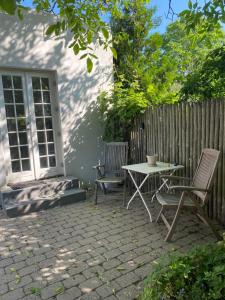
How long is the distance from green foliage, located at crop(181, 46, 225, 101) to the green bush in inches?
145

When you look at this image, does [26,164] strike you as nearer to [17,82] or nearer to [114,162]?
[17,82]

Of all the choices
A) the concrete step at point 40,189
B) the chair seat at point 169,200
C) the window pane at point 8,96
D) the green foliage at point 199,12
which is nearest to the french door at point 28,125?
the window pane at point 8,96

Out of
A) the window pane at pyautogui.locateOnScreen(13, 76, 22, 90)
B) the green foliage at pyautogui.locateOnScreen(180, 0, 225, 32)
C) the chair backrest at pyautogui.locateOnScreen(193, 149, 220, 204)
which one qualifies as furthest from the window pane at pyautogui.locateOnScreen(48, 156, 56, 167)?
the green foliage at pyautogui.locateOnScreen(180, 0, 225, 32)

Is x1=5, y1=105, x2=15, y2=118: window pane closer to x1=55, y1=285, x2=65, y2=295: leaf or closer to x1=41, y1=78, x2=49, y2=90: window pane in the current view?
x1=41, y1=78, x2=49, y2=90: window pane

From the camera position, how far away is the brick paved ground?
2.44 metres

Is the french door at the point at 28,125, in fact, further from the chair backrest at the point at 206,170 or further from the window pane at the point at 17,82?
the chair backrest at the point at 206,170

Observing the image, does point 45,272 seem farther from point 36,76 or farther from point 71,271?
point 36,76

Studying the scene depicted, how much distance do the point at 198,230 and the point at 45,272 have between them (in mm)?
2145

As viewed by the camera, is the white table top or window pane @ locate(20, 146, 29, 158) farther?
window pane @ locate(20, 146, 29, 158)

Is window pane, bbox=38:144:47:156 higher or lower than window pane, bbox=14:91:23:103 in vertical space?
lower

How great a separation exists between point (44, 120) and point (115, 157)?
176 cm

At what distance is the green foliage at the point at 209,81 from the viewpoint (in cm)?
472

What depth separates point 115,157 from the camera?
206 inches

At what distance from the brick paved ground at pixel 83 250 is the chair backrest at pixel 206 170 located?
631mm
